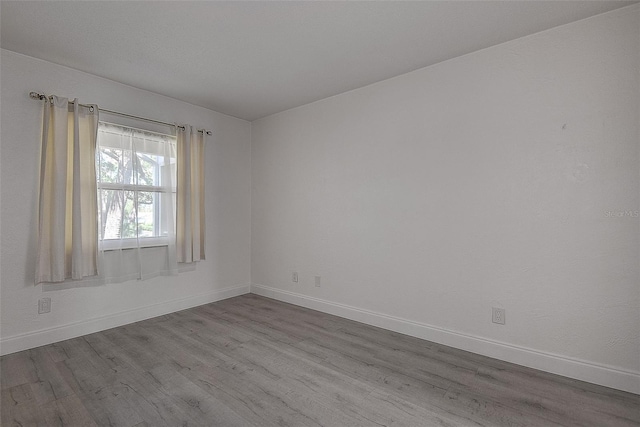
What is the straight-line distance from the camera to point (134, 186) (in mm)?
3334

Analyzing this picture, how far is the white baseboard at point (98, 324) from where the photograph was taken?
2.66 metres

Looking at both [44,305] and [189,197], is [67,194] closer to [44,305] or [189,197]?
[44,305]

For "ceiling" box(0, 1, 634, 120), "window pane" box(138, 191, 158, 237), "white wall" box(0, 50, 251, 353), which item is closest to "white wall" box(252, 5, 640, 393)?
"ceiling" box(0, 1, 634, 120)

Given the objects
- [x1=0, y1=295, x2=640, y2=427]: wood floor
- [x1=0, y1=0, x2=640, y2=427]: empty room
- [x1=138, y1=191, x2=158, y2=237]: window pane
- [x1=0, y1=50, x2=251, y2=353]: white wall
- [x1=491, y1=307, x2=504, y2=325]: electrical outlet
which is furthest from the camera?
[x1=138, y1=191, x2=158, y2=237]: window pane

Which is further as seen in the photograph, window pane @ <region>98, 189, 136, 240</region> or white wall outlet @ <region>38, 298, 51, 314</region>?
window pane @ <region>98, 189, 136, 240</region>

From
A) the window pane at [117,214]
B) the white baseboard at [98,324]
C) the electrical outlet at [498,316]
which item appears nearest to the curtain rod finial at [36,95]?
the window pane at [117,214]

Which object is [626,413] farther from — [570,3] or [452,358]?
[570,3]

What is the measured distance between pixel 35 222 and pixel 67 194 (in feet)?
1.15

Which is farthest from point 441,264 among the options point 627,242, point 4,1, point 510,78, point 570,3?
point 4,1

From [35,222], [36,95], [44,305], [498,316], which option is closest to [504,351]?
[498,316]

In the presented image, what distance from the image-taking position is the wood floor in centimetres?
182

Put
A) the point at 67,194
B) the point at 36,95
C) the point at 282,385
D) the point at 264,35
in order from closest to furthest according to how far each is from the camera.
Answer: the point at 282,385 < the point at 264,35 < the point at 36,95 < the point at 67,194

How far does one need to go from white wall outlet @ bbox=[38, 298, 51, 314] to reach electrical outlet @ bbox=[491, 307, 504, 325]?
156 inches

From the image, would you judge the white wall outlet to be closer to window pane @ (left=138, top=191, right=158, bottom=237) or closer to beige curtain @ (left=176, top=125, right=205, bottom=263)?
window pane @ (left=138, top=191, right=158, bottom=237)
